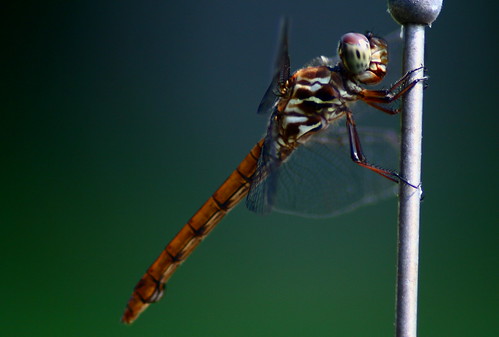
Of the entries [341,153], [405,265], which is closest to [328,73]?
[341,153]

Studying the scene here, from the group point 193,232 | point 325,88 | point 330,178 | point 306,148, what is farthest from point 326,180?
point 193,232

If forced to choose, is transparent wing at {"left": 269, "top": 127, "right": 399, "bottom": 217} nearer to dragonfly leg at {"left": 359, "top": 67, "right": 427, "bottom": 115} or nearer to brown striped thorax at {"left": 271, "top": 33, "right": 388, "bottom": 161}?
brown striped thorax at {"left": 271, "top": 33, "right": 388, "bottom": 161}

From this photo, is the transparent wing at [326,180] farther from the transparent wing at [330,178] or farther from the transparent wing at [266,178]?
the transparent wing at [266,178]

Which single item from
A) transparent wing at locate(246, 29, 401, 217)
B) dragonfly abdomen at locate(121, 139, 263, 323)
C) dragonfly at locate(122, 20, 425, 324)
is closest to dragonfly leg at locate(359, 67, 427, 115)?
dragonfly at locate(122, 20, 425, 324)

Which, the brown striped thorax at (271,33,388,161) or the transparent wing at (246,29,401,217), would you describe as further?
the transparent wing at (246,29,401,217)

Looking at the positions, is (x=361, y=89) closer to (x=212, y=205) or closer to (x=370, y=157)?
(x=370, y=157)

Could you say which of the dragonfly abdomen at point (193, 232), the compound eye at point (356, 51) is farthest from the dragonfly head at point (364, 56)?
the dragonfly abdomen at point (193, 232)

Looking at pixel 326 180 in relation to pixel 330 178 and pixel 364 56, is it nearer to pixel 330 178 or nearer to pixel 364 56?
pixel 330 178
